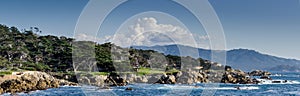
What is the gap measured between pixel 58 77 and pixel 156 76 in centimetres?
2560

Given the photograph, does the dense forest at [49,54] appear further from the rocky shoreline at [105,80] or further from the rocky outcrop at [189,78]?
the rocky outcrop at [189,78]

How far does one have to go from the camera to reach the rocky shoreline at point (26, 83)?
62.5 m

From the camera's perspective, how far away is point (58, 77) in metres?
88.1

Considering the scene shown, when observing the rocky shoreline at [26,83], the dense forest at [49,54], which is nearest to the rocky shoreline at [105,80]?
the rocky shoreline at [26,83]

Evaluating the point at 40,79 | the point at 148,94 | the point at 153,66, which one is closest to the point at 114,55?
the point at 153,66

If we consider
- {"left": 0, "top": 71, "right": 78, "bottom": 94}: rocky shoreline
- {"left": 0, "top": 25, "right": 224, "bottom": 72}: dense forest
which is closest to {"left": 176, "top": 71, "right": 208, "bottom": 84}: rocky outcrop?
{"left": 0, "top": 25, "right": 224, "bottom": 72}: dense forest

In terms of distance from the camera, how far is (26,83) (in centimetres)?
6650

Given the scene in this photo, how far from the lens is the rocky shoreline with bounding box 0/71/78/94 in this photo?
205 ft

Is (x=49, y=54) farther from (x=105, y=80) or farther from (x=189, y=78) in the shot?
(x=189, y=78)

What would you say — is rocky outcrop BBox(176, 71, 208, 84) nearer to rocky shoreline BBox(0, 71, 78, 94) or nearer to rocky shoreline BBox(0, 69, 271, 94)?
rocky shoreline BBox(0, 69, 271, 94)

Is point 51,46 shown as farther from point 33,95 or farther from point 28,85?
point 33,95

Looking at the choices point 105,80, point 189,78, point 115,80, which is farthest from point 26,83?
point 189,78

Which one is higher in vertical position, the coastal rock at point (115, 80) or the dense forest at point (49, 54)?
the dense forest at point (49, 54)

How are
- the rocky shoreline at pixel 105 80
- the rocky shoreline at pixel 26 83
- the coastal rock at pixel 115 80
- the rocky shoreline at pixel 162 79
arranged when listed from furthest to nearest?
the coastal rock at pixel 115 80 → the rocky shoreline at pixel 162 79 → the rocky shoreline at pixel 105 80 → the rocky shoreline at pixel 26 83
